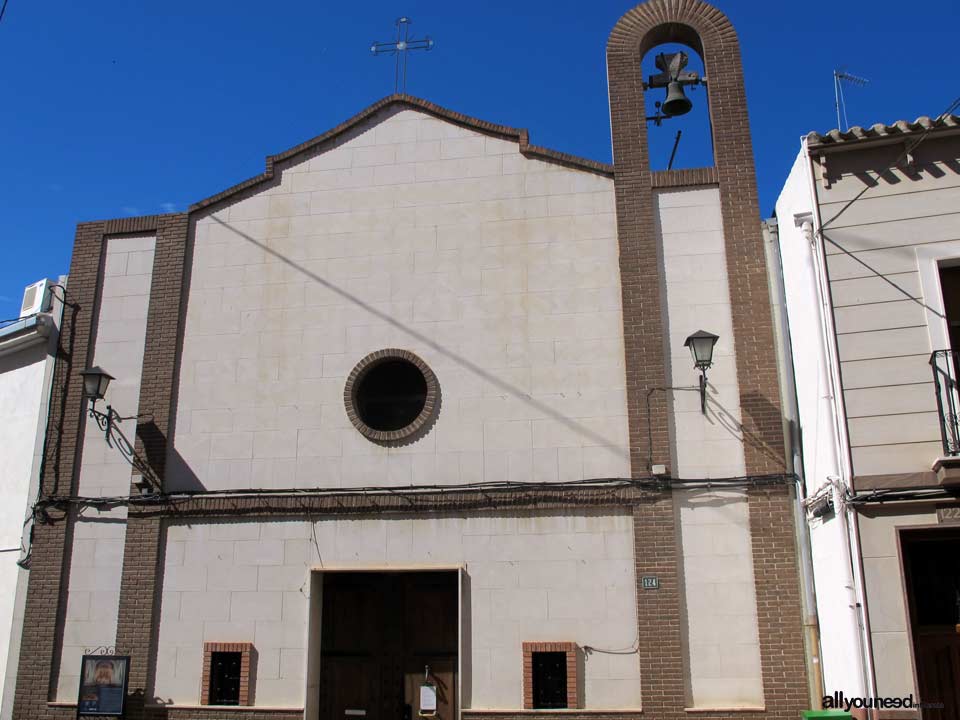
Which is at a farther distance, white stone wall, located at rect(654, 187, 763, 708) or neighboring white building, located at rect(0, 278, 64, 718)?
neighboring white building, located at rect(0, 278, 64, 718)

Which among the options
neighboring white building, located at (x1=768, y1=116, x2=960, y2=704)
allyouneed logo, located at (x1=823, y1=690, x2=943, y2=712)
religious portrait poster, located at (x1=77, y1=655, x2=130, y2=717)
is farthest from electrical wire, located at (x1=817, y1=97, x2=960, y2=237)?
religious portrait poster, located at (x1=77, y1=655, x2=130, y2=717)

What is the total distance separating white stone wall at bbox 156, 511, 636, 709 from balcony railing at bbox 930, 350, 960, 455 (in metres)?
3.48

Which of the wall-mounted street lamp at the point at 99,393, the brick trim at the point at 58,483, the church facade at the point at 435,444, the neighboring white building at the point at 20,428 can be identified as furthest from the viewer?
the neighboring white building at the point at 20,428

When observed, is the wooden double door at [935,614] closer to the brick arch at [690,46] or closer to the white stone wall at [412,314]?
the white stone wall at [412,314]

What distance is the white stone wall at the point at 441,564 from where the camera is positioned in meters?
10.1

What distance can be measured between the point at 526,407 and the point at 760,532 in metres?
3.03

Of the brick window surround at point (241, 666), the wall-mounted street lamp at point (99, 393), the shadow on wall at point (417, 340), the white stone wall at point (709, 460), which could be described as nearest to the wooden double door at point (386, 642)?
the brick window surround at point (241, 666)

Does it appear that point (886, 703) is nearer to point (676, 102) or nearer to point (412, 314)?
point (412, 314)

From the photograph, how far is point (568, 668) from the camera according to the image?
32.8 feet

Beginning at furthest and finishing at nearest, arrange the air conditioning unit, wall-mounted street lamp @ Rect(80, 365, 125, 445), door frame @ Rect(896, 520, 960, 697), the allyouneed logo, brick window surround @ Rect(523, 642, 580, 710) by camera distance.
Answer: the air conditioning unit < wall-mounted street lamp @ Rect(80, 365, 125, 445) < brick window surround @ Rect(523, 642, 580, 710) < door frame @ Rect(896, 520, 960, 697) < the allyouneed logo

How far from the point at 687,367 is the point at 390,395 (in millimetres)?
3734

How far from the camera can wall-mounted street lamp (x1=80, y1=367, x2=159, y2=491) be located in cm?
1137

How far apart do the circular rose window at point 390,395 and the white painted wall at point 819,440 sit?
433cm

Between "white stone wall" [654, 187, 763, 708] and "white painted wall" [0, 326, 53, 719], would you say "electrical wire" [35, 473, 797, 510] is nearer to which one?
"white stone wall" [654, 187, 763, 708]
